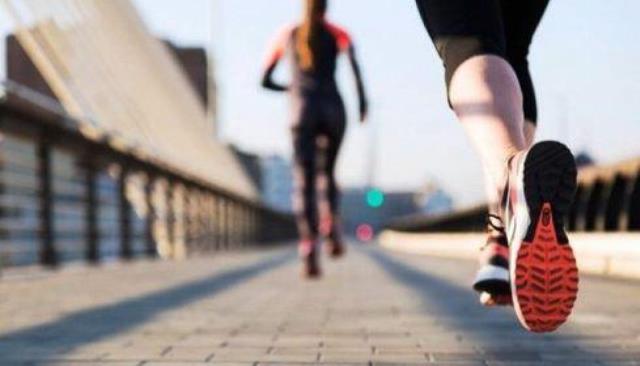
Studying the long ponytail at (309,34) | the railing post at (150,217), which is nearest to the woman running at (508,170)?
the long ponytail at (309,34)

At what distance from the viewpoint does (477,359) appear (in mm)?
3182

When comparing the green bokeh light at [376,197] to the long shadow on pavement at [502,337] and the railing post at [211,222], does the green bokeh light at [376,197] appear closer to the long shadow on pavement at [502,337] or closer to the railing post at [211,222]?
the railing post at [211,222]

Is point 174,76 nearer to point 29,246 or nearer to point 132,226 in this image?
point 132,226

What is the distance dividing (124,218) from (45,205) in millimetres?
4917

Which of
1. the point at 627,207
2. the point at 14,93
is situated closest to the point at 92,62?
the point at 14,93

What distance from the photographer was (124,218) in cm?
1570

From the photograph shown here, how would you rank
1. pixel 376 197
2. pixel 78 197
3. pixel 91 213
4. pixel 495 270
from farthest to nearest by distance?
pixel 376 197, pixel 78 197, pixel 91 213, pixel 495 270

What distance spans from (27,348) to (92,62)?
1173cm

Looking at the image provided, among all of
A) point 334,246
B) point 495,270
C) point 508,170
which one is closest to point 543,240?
point 508,170

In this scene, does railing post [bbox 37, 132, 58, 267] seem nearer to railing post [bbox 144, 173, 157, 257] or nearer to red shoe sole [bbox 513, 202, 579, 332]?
railing post [bbox 144, 173, 157, 257]

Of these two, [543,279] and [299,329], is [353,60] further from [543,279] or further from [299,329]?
[543,279]

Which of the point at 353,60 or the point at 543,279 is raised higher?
the point at 353,60

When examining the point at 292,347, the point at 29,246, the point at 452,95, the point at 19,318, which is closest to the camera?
the point at 452,95

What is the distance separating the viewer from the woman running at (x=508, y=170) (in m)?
2.26
